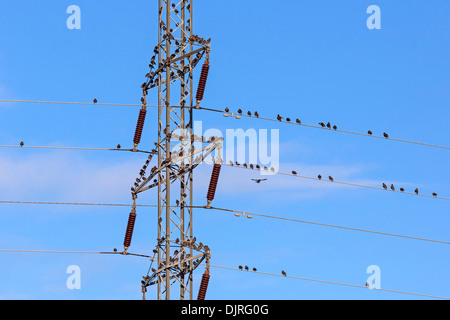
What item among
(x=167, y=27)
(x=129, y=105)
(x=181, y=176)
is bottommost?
(x=181, y=176)

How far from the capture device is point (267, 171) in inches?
1987

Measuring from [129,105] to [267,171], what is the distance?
22.7 ft

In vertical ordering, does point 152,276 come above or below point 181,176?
below
